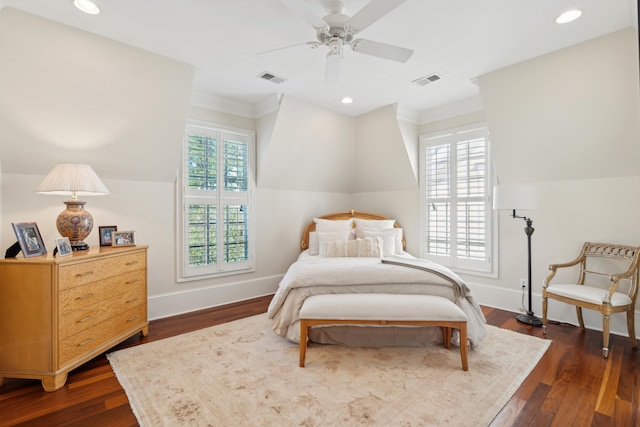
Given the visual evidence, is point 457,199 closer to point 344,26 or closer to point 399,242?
point 399,242

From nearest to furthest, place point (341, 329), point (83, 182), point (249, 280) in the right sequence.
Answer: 1. point (83, 182)
2. point (341, 329)
3. point (249, 280)

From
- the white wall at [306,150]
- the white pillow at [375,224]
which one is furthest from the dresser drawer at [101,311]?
the white pillow at [375,224]

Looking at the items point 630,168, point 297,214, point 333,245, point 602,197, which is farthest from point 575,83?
point 297,214

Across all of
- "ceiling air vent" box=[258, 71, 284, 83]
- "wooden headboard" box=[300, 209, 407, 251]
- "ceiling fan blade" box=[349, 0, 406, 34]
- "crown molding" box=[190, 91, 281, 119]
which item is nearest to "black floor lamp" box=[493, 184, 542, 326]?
"wooden headboard" box=[300, 209, 407, 251]

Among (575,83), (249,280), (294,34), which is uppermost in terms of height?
(294,34)

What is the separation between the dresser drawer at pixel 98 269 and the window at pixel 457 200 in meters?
3.66

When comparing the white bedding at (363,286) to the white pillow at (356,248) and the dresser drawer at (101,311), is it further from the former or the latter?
the dresser drawer at (101,311)

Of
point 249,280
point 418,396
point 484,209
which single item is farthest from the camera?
point 249,280

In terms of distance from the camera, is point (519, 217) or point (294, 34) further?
point (519, 217)

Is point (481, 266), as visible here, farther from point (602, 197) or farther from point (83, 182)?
point (83, 182)

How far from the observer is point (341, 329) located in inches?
110

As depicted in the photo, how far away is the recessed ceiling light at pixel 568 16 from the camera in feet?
7.41

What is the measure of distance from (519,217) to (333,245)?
216 centimetres

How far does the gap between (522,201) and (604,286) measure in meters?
1.16
